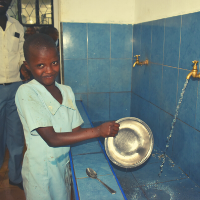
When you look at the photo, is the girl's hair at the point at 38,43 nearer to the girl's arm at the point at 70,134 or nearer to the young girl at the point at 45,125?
the young girl at the point at 45,125

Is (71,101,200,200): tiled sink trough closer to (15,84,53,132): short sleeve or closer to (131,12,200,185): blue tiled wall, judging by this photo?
(131,12,200,185): blue tiled wall

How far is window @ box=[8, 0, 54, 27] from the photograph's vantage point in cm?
305

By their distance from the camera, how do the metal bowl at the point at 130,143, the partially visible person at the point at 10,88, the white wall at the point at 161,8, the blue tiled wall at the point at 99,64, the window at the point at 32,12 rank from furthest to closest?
the window at the point at 32,12 < the blue tiled wall at the point at 99,64 < the partially visible person at the point at 10,88 < the white wall at the point at 161,8 < the metal bowl at the point at 130,143

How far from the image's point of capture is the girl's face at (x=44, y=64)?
933mm

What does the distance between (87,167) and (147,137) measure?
43cm

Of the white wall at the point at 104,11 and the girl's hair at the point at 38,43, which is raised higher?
the white wall at the point at 104,11

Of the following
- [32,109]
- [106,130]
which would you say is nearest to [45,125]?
[32,109]

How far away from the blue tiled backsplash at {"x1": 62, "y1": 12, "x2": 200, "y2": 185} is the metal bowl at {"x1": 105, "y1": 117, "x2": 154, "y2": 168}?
494 mm

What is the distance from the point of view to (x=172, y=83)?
1844 mm

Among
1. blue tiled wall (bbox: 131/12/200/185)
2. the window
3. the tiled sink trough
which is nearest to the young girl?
the tiled sink trough

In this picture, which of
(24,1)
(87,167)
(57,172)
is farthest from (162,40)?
(24,1)

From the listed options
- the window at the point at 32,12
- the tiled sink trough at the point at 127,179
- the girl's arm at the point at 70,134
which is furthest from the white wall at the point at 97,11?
the girl's arm at the point at 70,134

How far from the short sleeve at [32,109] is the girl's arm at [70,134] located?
4 cm

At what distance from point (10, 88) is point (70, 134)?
3.94ft
